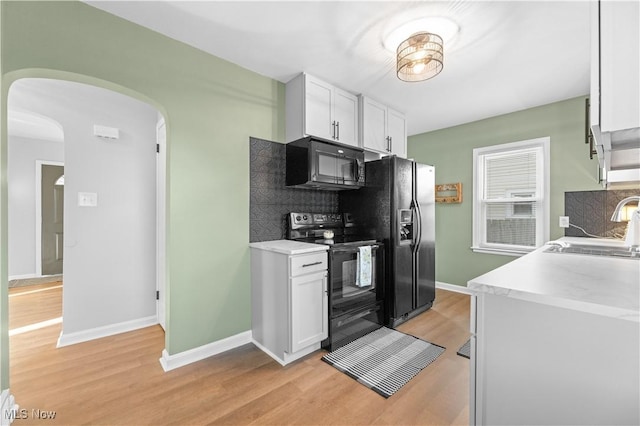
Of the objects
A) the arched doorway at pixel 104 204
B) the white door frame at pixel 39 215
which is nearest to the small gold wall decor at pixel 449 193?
the arched doorway at pixel 104 204

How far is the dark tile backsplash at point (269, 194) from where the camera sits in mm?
2611

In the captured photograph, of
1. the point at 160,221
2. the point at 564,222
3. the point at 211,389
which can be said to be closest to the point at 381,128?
the point at 564,222

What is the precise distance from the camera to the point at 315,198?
3117mm

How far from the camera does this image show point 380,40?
210 centimetres

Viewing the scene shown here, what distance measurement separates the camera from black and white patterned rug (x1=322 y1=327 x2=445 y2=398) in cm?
193

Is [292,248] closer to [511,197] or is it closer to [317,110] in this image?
[317,110]

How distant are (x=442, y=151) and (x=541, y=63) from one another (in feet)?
6.08

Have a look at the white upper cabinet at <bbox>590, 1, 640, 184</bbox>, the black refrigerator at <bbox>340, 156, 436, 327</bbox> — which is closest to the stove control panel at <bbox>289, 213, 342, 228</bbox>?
the black refrigerator at <bbox>340, 156, 436, 327</bbox>

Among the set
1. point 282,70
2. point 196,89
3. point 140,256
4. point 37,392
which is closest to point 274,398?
point 37,392

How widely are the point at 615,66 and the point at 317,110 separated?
2.16 meters

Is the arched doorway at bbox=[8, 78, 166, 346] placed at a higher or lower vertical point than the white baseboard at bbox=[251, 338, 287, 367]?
higher

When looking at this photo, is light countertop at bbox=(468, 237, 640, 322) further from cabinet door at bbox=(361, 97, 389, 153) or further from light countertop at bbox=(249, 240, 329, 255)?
cabinet door at bbox=(361, 97, 389, 153)

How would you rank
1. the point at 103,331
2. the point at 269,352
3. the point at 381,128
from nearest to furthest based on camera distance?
the point at 269,352 → the point at 103,331 → the point at 381,128

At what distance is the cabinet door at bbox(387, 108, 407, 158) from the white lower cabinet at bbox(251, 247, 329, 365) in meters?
1.89
